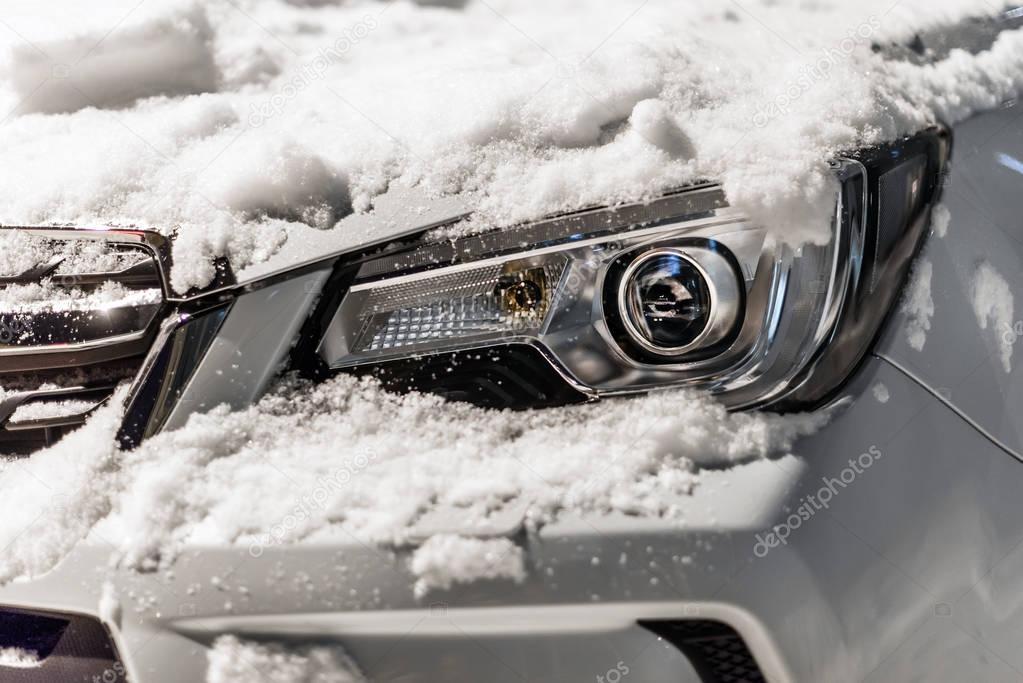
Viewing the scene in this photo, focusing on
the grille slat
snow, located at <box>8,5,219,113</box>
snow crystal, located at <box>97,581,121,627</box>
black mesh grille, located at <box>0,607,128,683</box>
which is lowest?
black mesh grille, located at <box>0,607,128,683</box>

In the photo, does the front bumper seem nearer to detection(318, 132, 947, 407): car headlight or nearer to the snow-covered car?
the snow-covered car

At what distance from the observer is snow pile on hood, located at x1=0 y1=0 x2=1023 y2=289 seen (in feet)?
3.90

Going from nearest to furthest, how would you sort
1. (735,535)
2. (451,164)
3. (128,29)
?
1. (735,535)
2. (451,164)
3. (128,29)

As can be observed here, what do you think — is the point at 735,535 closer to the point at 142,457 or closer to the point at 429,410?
the point at 429,410

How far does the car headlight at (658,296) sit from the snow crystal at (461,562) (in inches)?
9.0

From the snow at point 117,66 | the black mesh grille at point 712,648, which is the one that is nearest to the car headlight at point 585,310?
the black mesh grille at point 712,648

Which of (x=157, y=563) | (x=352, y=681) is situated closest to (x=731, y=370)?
(x=352, y=681)

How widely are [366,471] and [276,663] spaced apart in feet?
0.98

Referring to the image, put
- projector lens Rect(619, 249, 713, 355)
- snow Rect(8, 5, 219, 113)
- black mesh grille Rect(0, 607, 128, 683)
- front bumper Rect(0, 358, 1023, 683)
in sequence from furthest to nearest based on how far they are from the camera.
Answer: snow Rect(8, 5, 219, 113)
black mesh grille Rect(0, 607, 128, 683)
projector lens Rect(619, 249, 713, 355)
front bumper Rect(0, 358, 1023, 683)

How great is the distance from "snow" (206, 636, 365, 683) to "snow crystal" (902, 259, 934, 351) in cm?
94

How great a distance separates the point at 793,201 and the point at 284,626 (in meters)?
0.93

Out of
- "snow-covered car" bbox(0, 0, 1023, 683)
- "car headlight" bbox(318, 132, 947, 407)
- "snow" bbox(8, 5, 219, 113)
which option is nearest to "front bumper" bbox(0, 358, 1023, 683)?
"snow-covered car" bbox(0, 0, 1023, 683)

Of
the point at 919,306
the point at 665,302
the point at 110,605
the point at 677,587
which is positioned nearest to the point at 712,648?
the point at 677,587

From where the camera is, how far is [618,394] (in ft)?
3.79
